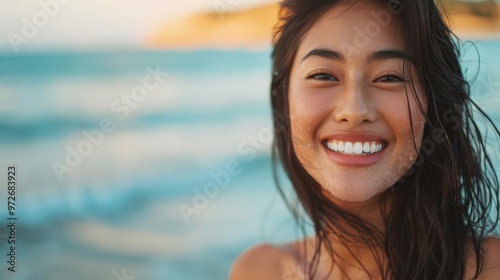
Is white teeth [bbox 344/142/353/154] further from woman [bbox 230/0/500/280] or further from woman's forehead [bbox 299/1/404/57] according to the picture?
woman's forehead [bbox 299/1/404/57]

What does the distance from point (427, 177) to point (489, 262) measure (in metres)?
0.33

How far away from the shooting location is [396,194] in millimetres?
2219

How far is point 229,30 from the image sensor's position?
2.79 m

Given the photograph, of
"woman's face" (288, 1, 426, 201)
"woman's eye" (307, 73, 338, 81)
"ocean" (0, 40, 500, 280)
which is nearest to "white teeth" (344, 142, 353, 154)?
"woman's face" (288, 1, 426, 201)

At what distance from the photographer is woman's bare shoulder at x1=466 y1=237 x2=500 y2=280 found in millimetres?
2109

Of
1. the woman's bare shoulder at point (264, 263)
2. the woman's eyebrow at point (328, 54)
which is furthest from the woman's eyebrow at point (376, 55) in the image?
the woman's bare shoulder at point (264, 263)

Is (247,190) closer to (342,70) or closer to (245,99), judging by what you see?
(245,99)

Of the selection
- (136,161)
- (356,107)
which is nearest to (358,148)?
(356,107)

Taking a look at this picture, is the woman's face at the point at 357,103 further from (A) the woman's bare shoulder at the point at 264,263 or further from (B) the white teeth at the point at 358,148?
(A) the woman's bare shoulder at the point at 264,263

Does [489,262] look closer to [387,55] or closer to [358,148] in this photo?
[358,148]

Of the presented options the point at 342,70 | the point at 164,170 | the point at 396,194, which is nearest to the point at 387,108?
the point at 342,70

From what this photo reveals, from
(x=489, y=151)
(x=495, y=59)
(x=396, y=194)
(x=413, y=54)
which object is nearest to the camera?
(x=413, y=54)

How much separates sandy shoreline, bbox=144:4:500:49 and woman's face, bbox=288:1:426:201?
0.67m

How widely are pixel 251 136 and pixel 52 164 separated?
83 centimetres
